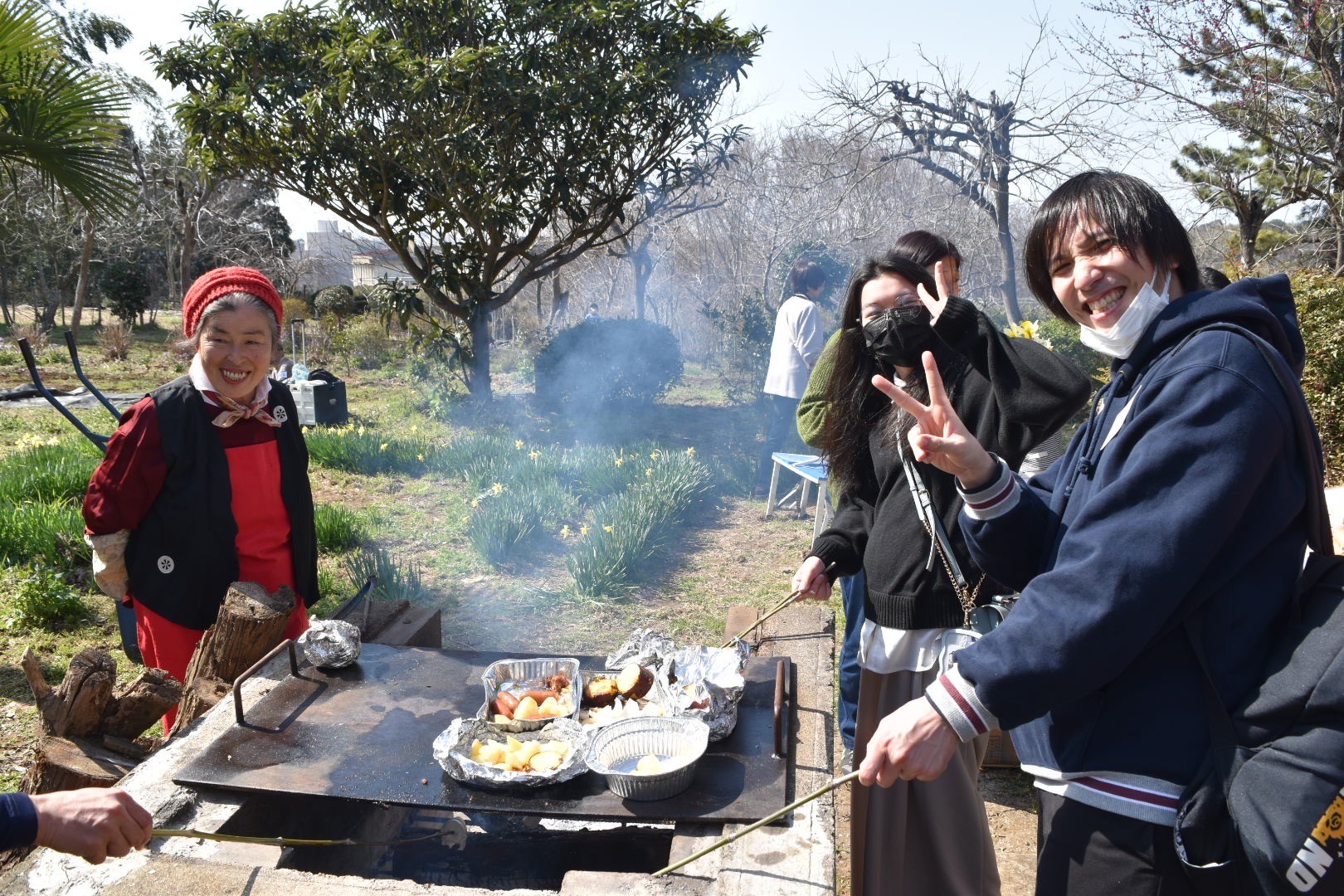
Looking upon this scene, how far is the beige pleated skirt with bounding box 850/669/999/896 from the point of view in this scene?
2148 mm

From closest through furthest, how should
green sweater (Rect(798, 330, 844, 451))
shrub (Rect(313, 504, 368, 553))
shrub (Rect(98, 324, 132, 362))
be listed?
green sweater (Rect(798, 330, 844, 451)) < shrub (Rect(313, 504, 368, 553)) < shrub (Rect(98, 324, 132, 362))

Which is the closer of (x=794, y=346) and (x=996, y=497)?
(x=996, y=497)

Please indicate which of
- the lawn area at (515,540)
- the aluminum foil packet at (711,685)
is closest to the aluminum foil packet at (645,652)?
the aluminum foil packet at (711,685)

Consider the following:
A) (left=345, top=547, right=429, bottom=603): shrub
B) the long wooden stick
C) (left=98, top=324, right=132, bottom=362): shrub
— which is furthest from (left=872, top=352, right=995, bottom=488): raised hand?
(left=98, top=324, right=132, bottom=362): shrub

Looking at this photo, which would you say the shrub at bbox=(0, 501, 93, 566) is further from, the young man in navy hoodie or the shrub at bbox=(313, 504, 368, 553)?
the young man in navy hoodie

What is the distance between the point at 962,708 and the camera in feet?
4.45

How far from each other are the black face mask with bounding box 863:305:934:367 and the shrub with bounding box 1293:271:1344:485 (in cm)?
443

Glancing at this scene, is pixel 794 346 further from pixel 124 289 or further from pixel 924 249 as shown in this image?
pixel 124 289

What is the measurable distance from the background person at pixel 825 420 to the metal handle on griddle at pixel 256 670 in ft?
5.13

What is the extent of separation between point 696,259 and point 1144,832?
1506cm

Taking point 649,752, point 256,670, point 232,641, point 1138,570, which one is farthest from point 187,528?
point 1138,570

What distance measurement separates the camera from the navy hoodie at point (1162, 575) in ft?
3.94

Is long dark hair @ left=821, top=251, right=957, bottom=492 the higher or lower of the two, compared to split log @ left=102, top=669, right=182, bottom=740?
higher

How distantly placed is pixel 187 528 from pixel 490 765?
1297 millimetres
